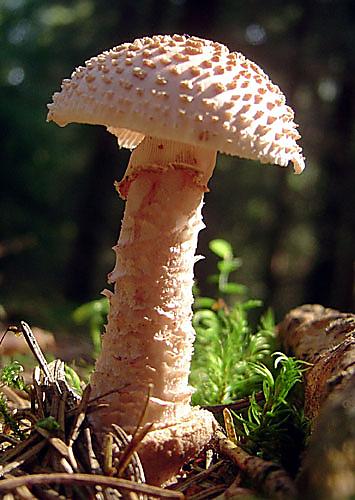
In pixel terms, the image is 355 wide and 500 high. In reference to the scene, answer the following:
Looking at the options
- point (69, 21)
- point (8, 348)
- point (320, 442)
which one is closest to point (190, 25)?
point (69, 21)

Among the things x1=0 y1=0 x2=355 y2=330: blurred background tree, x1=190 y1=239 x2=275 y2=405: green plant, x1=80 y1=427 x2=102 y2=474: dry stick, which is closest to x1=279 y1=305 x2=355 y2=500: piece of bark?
x1=190 y1=239 x2=275 y2=405: green plant

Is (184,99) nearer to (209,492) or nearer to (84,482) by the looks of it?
(84,482)

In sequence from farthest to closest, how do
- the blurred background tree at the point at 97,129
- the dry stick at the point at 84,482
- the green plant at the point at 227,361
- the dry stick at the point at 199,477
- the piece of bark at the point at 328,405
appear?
the blurred background tree at the point at 97,129, the green plant at the point at 227,361, the dry stick at the point at 199,477, the dry stick at the point at 84,482, the piece of bark at the point at 328,405

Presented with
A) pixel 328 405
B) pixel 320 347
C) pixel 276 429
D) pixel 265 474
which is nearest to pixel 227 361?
pixel 320 347

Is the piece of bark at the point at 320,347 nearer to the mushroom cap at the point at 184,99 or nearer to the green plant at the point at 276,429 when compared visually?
the green plant at the point at 276,429

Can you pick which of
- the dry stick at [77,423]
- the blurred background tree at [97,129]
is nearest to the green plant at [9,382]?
the dry stick at [77,423]

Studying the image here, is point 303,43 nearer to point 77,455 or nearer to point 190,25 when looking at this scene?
point 190,25
